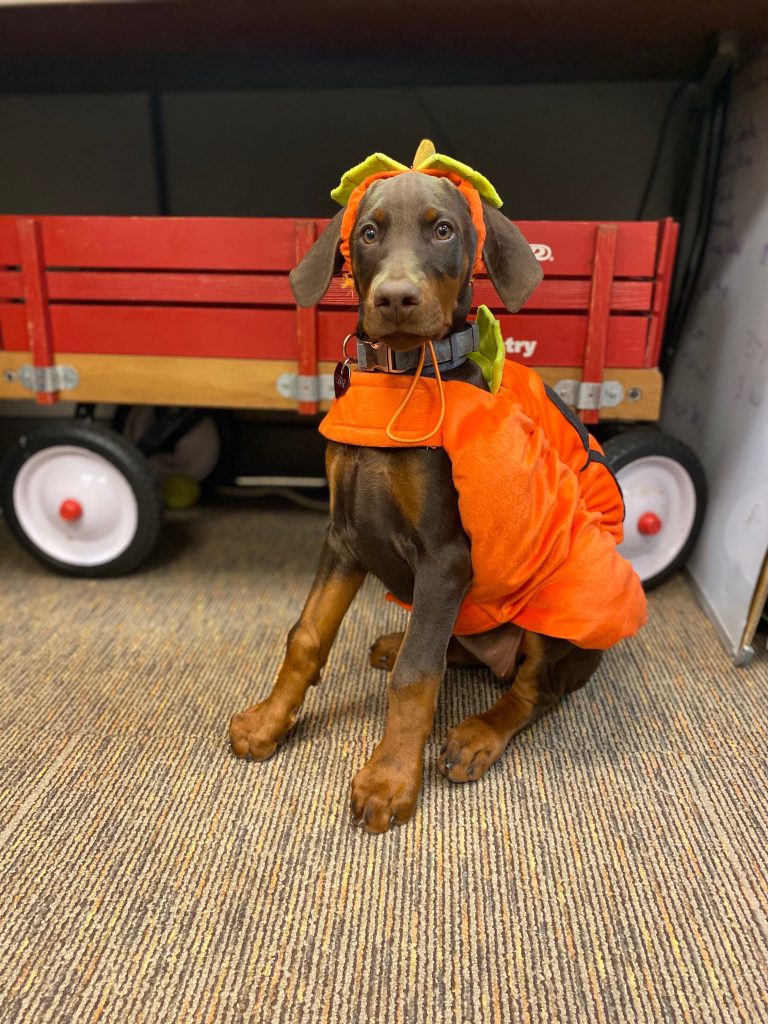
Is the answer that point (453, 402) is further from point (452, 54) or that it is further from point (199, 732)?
point (452, 54)

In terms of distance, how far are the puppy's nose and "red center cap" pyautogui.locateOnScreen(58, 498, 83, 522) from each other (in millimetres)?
A: 978

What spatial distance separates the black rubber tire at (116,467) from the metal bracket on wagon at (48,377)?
9cm

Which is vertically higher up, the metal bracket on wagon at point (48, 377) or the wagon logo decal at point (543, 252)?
the wagon logo decal at point (543, 252)

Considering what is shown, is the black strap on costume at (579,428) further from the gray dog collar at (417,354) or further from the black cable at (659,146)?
the black cable at (659,146)

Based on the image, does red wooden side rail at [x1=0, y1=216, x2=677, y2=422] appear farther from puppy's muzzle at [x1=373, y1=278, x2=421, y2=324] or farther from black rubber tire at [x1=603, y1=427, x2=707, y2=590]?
puppy's muzzle at [x1=373, y1=278, x2=421, y2=324]

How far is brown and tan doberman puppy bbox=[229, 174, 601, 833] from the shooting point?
0.85 m

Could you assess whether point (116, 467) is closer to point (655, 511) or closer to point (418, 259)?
point (418, 259)

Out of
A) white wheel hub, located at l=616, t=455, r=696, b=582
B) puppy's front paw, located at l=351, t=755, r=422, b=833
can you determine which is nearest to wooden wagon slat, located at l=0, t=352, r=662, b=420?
white wheel hub, located at l=616, t=455, r=696, b=582

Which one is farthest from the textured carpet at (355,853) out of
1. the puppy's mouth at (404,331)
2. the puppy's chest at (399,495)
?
the puppy's mouth at (404,331)

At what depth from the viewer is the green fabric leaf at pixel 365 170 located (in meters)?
0.90

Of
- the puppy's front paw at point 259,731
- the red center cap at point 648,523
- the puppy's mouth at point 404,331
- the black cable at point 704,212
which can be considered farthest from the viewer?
the black cable at point 704,212

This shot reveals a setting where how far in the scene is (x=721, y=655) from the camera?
1.30 m

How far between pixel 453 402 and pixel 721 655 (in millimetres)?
774

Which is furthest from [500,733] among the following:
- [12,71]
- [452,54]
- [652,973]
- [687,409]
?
[12,71]
